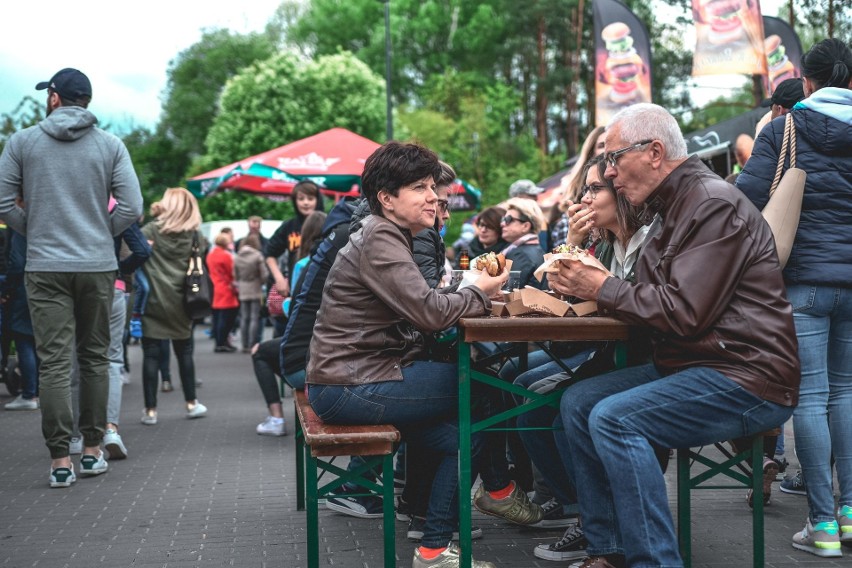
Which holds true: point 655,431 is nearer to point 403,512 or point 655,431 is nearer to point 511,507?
point 511,507

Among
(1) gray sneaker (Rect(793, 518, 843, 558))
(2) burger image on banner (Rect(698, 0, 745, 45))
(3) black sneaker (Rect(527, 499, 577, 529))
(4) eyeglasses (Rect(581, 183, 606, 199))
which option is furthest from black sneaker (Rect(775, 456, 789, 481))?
(2) burger image on banner (Rect(698, 0, 745, 45))

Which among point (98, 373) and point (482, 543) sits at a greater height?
point (98, 373)

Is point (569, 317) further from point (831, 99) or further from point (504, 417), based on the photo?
point (831, 99)

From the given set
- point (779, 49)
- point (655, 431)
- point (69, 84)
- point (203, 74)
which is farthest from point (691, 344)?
point (203, 74)

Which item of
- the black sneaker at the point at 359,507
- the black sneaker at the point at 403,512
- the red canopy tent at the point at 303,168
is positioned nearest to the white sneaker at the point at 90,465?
the black sneaker at the point at 359,507

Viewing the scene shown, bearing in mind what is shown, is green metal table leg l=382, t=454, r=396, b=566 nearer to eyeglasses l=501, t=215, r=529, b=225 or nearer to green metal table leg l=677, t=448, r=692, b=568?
green metal table leg l=677, t=448, r=692, b=568

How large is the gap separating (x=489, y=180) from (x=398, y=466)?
3422 cm

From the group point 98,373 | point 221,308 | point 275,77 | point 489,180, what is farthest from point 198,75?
point 98,373

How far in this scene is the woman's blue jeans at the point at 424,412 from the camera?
156 inches

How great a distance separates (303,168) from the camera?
13062mm

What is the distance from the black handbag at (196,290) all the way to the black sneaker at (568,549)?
4.86 m

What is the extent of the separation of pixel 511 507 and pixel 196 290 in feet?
14.9

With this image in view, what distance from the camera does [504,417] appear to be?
12.6 ft

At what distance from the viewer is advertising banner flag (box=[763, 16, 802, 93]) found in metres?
14.6
